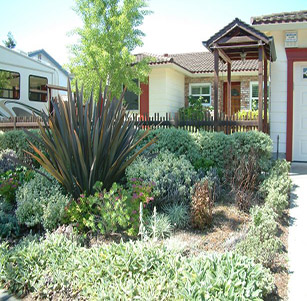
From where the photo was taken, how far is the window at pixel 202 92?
17.5 metres

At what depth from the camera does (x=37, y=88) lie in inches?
517

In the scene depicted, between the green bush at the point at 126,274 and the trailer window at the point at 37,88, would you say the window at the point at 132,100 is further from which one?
the green bush at the point at 126,274

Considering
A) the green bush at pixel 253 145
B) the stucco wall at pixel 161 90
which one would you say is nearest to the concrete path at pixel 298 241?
the green bush at pixel 253 145

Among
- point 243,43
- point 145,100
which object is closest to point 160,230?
point 243,43

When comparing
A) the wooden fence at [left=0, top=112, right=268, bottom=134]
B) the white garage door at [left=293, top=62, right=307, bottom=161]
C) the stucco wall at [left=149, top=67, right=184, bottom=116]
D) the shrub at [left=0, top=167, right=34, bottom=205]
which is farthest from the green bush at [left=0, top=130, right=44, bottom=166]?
the stucco wall at [left=149, top=67, right=184, bottom=116]

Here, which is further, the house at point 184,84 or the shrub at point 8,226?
the house at point 184,84

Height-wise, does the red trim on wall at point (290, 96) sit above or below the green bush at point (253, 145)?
above

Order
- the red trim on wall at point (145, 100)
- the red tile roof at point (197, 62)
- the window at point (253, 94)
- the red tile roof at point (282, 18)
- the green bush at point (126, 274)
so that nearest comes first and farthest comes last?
1. the green bush at point (126, 274)
2. the red tile roof at point (282, 18)
3. the red tile roof at point (197, 62)
4. the red trim on wall at point (145, 100)
5. the window at point (253, 94)

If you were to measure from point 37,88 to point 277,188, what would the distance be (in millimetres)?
10212

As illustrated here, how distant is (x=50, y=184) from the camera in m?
5.17

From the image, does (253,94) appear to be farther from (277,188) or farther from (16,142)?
(277,188)

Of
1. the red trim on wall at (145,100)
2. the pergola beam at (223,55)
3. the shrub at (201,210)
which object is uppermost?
the pergola beam at (223,55)

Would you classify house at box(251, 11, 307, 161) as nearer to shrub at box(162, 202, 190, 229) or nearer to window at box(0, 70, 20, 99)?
shrub at box(162, 202, 190, 229)

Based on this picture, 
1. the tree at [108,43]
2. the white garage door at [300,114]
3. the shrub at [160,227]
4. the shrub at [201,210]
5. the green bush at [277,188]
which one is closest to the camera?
the shrub at [160,227]
